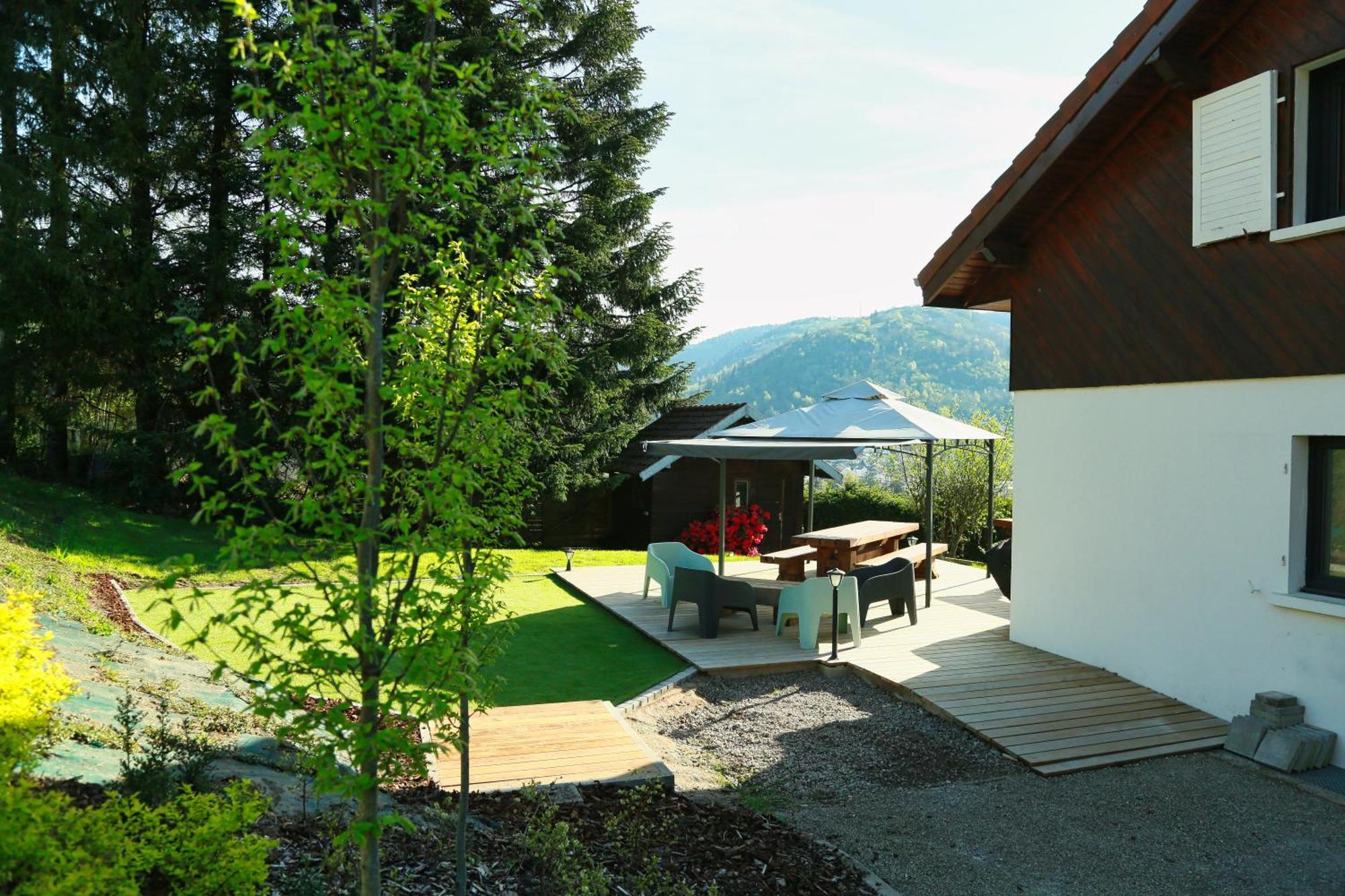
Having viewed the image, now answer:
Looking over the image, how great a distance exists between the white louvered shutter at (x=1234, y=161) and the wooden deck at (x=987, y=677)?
3.74 m

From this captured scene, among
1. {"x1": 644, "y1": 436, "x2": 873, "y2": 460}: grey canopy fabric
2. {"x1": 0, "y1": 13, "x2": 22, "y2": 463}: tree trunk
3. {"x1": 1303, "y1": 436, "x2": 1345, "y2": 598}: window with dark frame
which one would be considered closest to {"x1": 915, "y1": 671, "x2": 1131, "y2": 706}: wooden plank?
{"x1": 1303, "y1": 436, "x2": 1345, "y2": 598}: window with dark frame

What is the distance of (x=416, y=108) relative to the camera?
261cm

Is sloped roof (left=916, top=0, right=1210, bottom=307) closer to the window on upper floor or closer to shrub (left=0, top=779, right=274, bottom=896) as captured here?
the window on upper floor

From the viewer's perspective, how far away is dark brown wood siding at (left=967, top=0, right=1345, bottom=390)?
6145 mm

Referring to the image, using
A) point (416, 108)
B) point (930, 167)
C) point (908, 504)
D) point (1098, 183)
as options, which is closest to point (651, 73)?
point (930, 167)

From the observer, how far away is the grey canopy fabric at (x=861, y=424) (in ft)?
33.6

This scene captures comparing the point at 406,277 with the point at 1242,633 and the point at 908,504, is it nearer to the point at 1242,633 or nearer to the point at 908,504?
the point at 1242,633

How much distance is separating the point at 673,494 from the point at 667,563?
353 inches

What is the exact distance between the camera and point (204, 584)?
11.3 meters

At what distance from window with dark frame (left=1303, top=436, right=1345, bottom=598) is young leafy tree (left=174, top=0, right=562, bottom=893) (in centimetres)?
597

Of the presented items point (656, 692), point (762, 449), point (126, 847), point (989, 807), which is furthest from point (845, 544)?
point (126, 847)

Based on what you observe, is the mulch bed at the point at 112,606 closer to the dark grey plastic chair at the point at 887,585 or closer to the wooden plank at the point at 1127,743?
the dark grey plastic chair at the point at 887,585

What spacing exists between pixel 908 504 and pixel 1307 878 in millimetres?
16523

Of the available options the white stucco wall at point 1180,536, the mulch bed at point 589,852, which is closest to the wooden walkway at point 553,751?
the mulch bed at point 589,852
